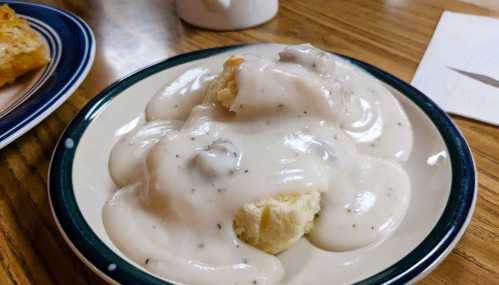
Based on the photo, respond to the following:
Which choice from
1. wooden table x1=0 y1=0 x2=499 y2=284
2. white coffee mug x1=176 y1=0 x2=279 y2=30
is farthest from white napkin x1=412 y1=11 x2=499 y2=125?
white coffee mug x1=176 y1=0 x2=279 y2=30

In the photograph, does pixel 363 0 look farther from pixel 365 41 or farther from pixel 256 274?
pixel 256 274

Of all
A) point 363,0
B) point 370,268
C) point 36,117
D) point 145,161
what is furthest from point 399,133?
point 363,0

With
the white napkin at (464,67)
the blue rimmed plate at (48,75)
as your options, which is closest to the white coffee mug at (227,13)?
the blue rimmed plate at (48,75)

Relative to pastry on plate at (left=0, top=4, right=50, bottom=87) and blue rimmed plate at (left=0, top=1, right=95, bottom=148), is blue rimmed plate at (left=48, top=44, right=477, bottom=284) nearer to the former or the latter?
blue rimmed plate at (left=0, top=1, right=95, bottom=148)

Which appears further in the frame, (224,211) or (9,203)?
(9,203)

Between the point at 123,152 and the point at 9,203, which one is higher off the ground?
the point at 123,152

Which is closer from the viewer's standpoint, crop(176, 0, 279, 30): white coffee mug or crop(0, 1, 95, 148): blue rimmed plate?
crop(0, 1, 95, 148): blue rimmed plate
